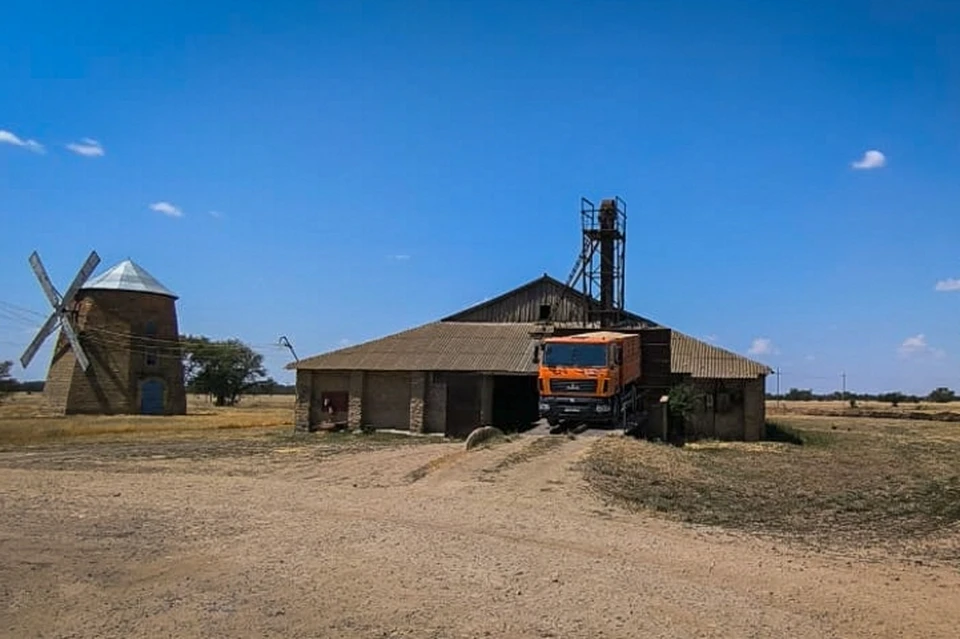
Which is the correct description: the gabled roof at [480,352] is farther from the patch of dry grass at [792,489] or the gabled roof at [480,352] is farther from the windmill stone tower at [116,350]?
the windmill stone tower at [116,350]

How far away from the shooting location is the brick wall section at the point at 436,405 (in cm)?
3847

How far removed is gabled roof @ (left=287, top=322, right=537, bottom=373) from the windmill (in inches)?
1038

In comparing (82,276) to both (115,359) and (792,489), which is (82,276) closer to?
(115,359)

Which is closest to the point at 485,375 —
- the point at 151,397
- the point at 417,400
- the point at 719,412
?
the point at 417,400

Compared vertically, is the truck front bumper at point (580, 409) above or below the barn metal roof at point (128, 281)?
below

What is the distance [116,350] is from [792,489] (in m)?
52.9

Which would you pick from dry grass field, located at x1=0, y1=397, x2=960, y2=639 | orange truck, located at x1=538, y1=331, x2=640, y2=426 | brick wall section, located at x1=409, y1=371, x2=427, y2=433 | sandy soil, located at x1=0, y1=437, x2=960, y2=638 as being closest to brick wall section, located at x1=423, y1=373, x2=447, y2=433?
brick wall section, located at x1=409, y1=371, x2=427, y2=433

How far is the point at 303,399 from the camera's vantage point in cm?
4069

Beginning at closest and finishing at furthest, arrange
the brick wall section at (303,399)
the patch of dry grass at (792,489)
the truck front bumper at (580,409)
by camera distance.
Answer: the patch of dry grass at (792,489) → the truck front bumper at (580,409) → the brick wall section at (303,399)

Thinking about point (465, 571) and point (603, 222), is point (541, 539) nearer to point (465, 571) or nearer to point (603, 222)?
point (465, 571)

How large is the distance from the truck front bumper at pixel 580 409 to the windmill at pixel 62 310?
1662 inches

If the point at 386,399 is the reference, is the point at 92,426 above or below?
below

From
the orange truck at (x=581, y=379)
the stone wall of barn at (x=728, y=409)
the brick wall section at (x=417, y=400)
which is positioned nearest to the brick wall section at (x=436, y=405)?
the brick wall section at (x=417, y=400)

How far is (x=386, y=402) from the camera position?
39781 mm
